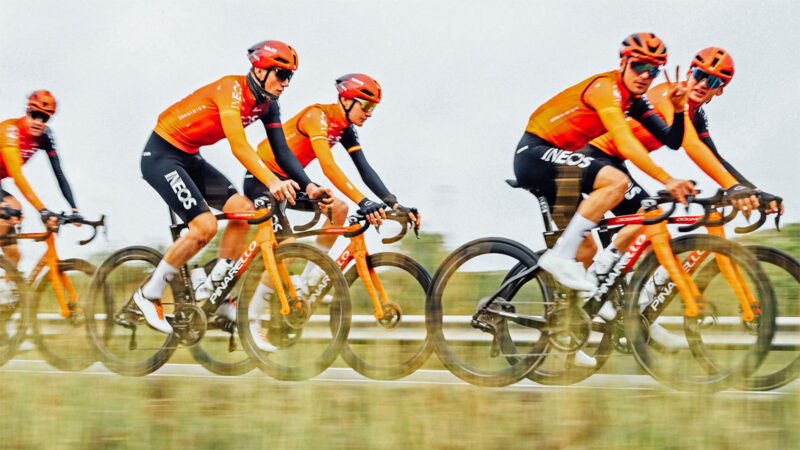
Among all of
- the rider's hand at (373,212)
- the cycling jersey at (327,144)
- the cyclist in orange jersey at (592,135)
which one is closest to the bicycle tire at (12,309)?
the cycling jersey at (327,144)

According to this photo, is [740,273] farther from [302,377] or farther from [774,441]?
[302,377]

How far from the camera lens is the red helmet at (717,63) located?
18.6ft

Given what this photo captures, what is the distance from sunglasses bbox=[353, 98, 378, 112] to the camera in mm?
6539

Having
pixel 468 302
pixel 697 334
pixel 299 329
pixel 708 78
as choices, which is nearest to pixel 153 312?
pixel 299 329

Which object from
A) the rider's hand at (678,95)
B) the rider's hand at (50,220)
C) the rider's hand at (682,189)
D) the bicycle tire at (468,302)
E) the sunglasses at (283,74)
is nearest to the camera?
the rider's hand at (682,189)

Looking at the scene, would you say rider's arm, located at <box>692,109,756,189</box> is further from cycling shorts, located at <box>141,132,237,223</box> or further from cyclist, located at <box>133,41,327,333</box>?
cycling shorts, located at <box>141,132,237,223</box>

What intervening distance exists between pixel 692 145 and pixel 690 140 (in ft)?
0.14

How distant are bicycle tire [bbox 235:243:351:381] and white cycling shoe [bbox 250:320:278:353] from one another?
1.2 inches

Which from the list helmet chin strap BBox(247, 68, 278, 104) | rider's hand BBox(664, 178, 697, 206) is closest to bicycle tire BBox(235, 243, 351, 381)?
helmet chin strap BBox(247, 68, 278, 104)

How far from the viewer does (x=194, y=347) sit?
6.44m

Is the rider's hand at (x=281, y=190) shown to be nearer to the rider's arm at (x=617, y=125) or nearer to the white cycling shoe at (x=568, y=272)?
the white cycling shoe at (x=568, y=272)

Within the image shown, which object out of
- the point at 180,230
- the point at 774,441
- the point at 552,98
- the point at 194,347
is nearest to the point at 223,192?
the point at 180,230

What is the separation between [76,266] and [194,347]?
1582 millimetres

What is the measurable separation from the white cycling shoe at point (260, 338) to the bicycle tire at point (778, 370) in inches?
115
